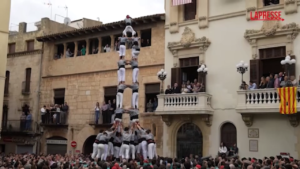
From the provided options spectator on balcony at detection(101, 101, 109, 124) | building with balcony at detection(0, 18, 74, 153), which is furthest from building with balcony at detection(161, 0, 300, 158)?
building with balcony at detection(0, 18, 74, 153)

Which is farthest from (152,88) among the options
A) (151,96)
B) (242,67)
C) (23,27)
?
(23,27)

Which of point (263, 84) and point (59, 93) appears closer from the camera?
point (263, 84)

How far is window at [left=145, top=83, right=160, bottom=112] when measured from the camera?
78.0 feet

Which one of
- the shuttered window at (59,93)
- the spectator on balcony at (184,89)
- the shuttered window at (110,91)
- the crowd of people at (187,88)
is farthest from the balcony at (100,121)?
the spectator on balcony at (184,89)

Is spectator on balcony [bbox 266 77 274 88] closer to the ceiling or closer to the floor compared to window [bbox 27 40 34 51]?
closer to the floor

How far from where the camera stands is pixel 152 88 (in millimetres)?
24188

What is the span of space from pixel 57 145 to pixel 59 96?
3.34 m

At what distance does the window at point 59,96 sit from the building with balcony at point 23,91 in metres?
1.47

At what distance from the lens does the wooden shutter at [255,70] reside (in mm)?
20016

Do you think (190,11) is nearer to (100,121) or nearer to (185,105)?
(185,105)

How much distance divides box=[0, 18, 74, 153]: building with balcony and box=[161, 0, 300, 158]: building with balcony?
1087cm

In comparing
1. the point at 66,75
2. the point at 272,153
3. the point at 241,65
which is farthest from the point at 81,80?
the point at 272,153

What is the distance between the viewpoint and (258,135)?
1967 centimetres

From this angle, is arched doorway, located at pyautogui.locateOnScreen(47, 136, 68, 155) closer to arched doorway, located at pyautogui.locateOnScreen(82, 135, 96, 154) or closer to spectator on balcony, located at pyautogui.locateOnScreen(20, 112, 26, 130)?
arched doorway, located at pyautogui.locateOnScreen(82, 135, 96, 154)
